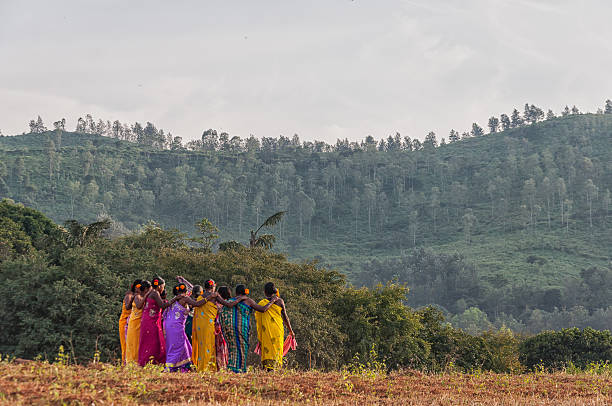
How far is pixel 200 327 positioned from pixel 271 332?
4.20 ft

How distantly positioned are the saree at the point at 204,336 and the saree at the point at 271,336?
2.78ft

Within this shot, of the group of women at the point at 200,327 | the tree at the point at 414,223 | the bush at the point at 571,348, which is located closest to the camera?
the group of women at the point at 200,327

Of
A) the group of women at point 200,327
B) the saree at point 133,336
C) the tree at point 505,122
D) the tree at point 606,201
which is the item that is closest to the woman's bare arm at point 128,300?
the group of women at point 200,327

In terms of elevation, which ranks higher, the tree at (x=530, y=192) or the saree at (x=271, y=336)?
the tree at (x=530, y=192)

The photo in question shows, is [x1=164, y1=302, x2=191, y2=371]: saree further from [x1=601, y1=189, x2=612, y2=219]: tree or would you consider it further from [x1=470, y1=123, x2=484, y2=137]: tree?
[x1=470, y1=123, x2=484, y2=137]: tree

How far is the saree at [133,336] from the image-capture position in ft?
35.3

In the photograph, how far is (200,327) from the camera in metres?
10.9

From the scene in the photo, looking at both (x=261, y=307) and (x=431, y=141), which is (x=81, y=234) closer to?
(x=261, y=307)

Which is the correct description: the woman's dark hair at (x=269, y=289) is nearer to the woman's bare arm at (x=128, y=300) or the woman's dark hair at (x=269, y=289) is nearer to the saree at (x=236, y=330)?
the saree at (x=236, y=330)

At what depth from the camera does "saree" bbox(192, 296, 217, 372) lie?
428 inches

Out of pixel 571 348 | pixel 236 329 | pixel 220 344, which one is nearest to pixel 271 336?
pixel 236 329

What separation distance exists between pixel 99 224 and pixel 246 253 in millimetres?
6551

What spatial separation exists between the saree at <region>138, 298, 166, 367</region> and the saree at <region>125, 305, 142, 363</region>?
74mm

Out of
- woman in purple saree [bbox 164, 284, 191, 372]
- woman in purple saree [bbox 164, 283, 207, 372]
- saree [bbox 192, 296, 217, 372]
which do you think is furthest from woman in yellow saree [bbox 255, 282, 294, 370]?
woman in purple saree [bbox 164, 284, 191, 372]
